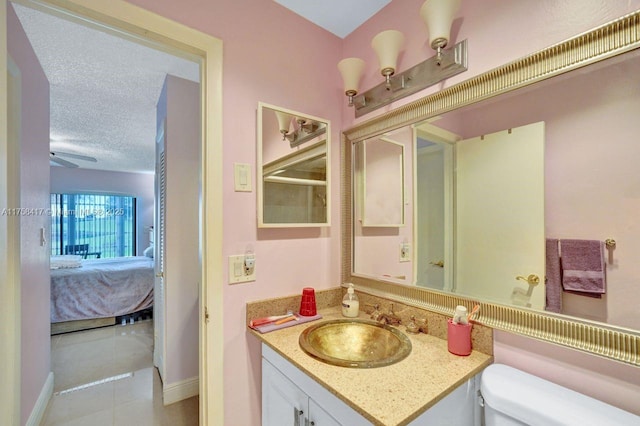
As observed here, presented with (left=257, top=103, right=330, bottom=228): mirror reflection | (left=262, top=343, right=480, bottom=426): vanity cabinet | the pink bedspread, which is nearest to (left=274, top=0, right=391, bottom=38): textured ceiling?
(left=257, top=103, right=330, bottom=228): mirror reflection

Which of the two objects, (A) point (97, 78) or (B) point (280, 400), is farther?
(A) point (97, 78)

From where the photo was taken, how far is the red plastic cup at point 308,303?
4.36ft

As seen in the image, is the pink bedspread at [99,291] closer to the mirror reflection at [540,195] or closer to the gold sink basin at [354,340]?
the gold sink basin at [354,340]

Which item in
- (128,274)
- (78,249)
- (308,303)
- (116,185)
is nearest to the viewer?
(308,303)

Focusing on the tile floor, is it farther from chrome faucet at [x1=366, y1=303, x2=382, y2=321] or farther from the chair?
the chair

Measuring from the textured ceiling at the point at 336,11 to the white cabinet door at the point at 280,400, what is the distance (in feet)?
5.54

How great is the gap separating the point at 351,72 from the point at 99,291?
13.5 ft

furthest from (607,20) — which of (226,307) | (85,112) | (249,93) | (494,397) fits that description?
(85,112)

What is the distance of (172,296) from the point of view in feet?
6.82

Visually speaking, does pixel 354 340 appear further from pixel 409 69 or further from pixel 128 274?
pixel 128 274

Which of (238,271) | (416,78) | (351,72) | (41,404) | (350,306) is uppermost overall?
(351,72)

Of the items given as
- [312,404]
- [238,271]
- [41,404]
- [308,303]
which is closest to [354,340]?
[308,303]

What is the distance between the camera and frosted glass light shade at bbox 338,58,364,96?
1386 mm

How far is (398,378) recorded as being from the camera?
822 millimetres
